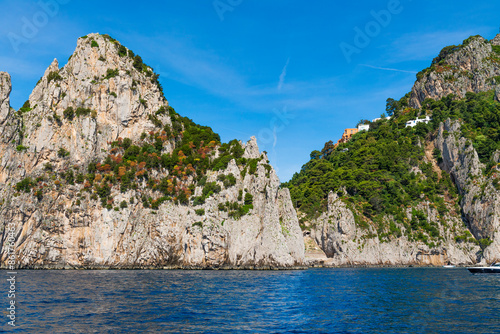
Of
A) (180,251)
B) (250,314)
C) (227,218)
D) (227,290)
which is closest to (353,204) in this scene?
(227,218)

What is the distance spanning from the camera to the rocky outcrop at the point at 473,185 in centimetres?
10494

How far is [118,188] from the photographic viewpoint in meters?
89.1

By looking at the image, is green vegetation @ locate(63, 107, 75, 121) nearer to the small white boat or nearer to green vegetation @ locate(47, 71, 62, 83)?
green vegetation @ locate(47, 71, 62, 83)

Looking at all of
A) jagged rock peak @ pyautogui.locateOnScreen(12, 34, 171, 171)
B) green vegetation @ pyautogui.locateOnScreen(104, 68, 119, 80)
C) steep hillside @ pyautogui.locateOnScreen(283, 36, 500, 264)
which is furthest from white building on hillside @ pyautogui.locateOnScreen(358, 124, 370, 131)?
green vegetation @ pyautogui.locateOnScreen(104, 68, 119, 80)

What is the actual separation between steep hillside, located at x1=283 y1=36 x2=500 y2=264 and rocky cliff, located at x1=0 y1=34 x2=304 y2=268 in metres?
32.4

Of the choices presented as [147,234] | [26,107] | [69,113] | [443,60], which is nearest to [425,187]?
[443,60]

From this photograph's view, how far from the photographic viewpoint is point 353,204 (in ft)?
389

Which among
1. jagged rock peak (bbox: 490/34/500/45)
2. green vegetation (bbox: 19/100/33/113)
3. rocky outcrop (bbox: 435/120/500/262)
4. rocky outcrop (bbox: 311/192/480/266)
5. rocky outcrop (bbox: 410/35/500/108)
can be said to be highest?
jagged rock peak (bbox: 490/34/500/45)

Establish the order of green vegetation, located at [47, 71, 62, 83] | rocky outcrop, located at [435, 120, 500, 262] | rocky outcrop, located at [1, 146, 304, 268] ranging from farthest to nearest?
1. rocky outcrop, located at [435, 120, 500, 262]
2. green vegetation, located at [47, 71, 62, 83]
3. rocky outcrop, located at [1, 146, 304, 268]

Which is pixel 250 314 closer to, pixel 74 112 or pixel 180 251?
pixel 180 251

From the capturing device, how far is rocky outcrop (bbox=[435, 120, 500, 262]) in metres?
105

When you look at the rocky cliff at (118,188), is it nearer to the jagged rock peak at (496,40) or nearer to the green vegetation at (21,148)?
the green vegetation at (21,148)

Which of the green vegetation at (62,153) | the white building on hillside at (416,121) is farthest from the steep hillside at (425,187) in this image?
→ the green vegetation at (62,153)

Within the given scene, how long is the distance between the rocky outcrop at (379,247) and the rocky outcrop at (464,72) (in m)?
65.8
